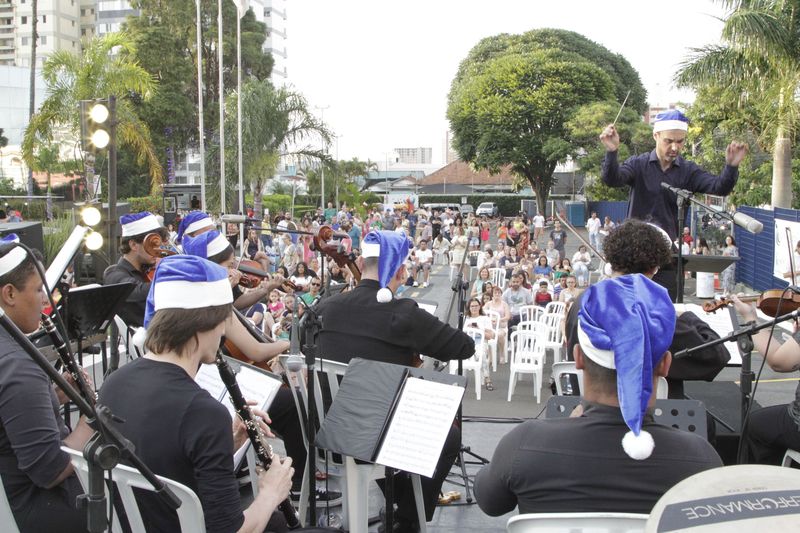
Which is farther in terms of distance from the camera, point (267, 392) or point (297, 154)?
point (297, 154)

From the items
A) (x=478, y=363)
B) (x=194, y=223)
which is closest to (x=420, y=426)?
(x=194, y=223)

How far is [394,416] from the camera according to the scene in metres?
3.48

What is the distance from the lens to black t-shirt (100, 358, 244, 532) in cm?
258

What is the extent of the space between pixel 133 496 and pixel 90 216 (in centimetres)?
546

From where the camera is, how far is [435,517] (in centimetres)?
496

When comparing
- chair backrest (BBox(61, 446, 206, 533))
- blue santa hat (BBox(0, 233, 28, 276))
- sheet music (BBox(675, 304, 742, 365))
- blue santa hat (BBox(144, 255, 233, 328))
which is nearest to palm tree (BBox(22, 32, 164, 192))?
blue santa hat (BBox(0, 233, 28, 276))

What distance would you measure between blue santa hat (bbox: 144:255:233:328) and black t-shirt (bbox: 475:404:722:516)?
48.4 inches

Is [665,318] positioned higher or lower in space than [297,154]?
lower

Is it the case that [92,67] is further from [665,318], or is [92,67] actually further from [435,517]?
[665,318]

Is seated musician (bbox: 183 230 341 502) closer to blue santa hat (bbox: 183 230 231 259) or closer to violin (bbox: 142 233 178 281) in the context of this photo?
blue santa hat (bbox: 183 230 231 259)

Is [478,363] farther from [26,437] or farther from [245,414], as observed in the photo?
[26,437]

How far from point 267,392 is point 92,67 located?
16.1m

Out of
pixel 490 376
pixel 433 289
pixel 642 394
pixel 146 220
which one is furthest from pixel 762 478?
pixel 433 289

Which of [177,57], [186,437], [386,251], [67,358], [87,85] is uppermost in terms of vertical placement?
[177,57]
